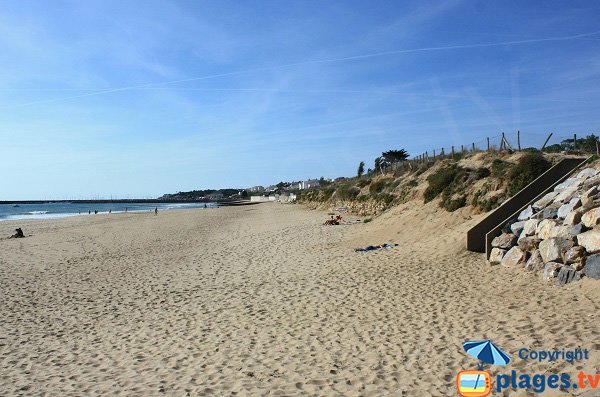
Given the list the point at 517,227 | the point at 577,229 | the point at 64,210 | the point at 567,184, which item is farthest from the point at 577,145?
the point at 64,210

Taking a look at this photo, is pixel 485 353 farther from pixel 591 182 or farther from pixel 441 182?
pixel 441 182

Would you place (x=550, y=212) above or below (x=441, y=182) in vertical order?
below

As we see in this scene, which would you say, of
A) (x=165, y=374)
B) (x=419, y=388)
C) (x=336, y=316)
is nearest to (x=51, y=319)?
(x=165, y=374)

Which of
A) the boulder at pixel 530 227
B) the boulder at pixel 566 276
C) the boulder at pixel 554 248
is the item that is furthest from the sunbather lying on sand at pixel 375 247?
the boulder at pixel 566 276

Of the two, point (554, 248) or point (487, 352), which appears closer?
point (487, 352)

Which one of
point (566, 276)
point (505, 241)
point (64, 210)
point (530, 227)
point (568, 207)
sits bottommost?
point (566, 276)

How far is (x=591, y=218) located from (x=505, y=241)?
2.81m

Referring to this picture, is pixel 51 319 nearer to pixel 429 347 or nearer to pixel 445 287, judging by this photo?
pixel 429 347

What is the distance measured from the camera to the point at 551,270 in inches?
374

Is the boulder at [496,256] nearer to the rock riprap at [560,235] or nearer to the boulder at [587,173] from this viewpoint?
the rock riprap at [560,235]

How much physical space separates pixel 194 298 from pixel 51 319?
3089 millimetres

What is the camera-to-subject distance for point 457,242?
45.9 feet

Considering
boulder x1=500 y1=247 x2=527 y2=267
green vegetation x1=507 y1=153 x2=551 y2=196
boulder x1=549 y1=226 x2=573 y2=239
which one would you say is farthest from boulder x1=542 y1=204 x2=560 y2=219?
green vegetation x1=507 y1=153 x2=551 y2=196

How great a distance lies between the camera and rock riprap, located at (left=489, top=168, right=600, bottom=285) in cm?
895
